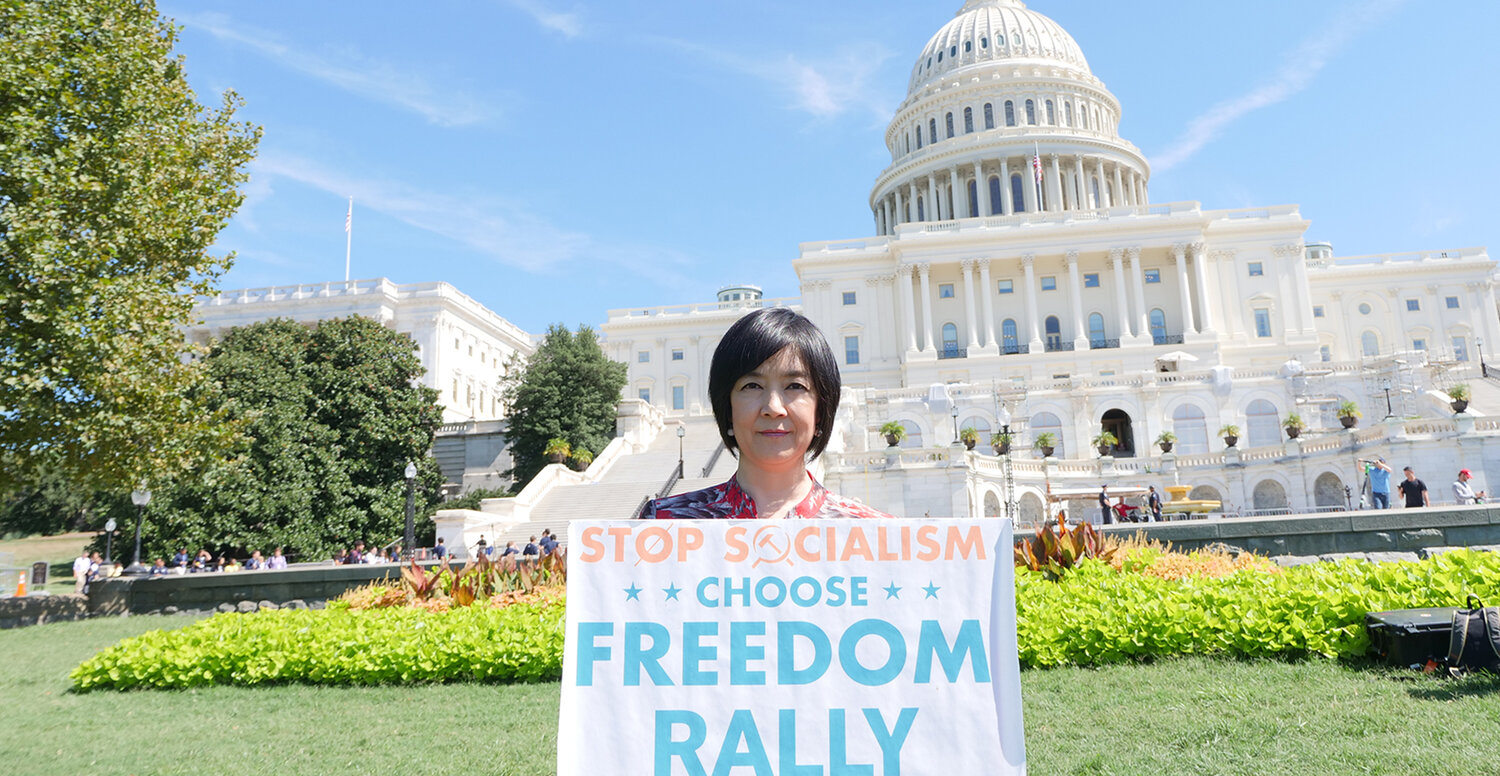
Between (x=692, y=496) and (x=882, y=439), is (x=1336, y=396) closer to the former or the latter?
(x=882, y=439)

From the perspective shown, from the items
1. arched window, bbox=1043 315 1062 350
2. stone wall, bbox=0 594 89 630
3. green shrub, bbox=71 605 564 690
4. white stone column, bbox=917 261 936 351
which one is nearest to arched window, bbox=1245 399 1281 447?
arched window, bbox=1043 315 1062 350

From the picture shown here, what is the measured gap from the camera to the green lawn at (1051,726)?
6.46 metres

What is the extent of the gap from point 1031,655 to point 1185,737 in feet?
8.78

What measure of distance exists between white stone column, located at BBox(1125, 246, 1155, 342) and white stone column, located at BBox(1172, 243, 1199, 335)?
2.44m

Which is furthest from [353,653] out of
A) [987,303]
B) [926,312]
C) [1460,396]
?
[987,303]

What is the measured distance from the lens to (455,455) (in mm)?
61531

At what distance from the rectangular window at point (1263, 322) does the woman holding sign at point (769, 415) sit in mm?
75440

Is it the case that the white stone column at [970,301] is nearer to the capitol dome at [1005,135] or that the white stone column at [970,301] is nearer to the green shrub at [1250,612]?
the capitol dome at [1005,135]

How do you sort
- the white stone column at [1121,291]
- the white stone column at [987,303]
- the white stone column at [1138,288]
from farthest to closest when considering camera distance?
the white stone column at [987,303] → the white stone column at [1121,291] → the white stone column at [1138,288]

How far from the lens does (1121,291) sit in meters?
67.3

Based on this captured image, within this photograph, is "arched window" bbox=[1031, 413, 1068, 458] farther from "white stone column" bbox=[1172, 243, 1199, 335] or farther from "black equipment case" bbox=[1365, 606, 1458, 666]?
"black equipment case" bbox=[1365, 606, 1458, 666]

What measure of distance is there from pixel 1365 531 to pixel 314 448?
110ft

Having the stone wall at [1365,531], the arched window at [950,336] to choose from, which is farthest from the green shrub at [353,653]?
the arched window at [950,336]

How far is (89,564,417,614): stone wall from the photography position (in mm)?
19359
